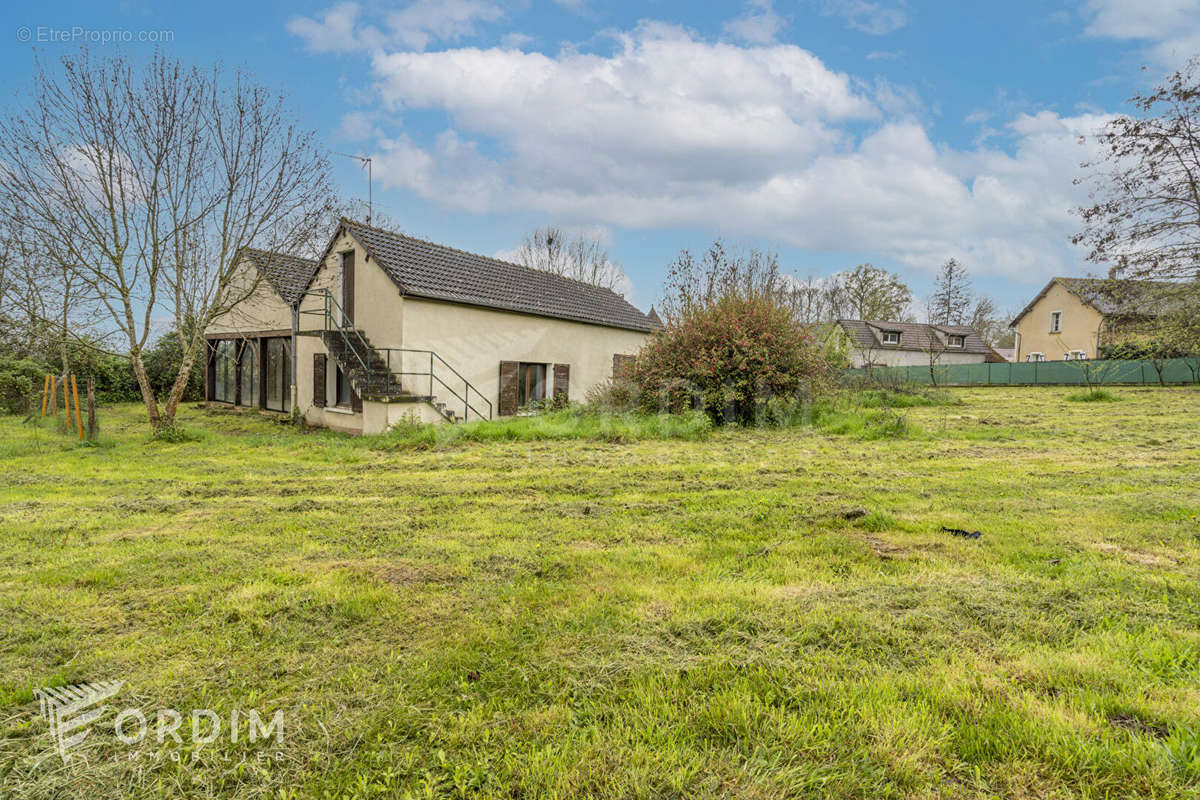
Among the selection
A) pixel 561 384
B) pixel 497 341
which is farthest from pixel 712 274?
pixel 497 341

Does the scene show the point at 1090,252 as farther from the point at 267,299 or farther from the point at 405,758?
the point at 267,299

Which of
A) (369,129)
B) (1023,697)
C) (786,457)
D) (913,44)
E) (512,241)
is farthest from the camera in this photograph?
(512,241)

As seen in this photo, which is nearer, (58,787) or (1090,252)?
(58,787)

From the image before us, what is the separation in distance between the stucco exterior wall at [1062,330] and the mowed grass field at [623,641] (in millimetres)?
39433

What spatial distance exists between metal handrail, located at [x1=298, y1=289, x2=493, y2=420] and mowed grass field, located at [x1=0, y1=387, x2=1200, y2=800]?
25.0ft

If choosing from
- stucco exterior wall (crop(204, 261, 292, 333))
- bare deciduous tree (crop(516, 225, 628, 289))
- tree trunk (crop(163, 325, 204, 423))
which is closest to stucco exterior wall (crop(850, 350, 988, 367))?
bare deciduous tree (crop(516, 225, 628, 289))

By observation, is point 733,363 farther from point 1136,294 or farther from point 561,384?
point 1136,294

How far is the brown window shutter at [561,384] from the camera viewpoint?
17.4 meters

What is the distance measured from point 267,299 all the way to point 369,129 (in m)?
6.62

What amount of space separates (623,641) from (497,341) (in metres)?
13.7

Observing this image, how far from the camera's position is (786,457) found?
8.75m

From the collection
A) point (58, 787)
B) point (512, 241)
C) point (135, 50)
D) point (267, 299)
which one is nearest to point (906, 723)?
point (58, 787)

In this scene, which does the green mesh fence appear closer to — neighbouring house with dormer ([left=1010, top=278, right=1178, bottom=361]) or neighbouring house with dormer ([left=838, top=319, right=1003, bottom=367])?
neighbouring house with dormer ([left=1010, top=278, right=1178, bottom=361])

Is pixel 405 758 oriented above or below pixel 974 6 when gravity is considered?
below
